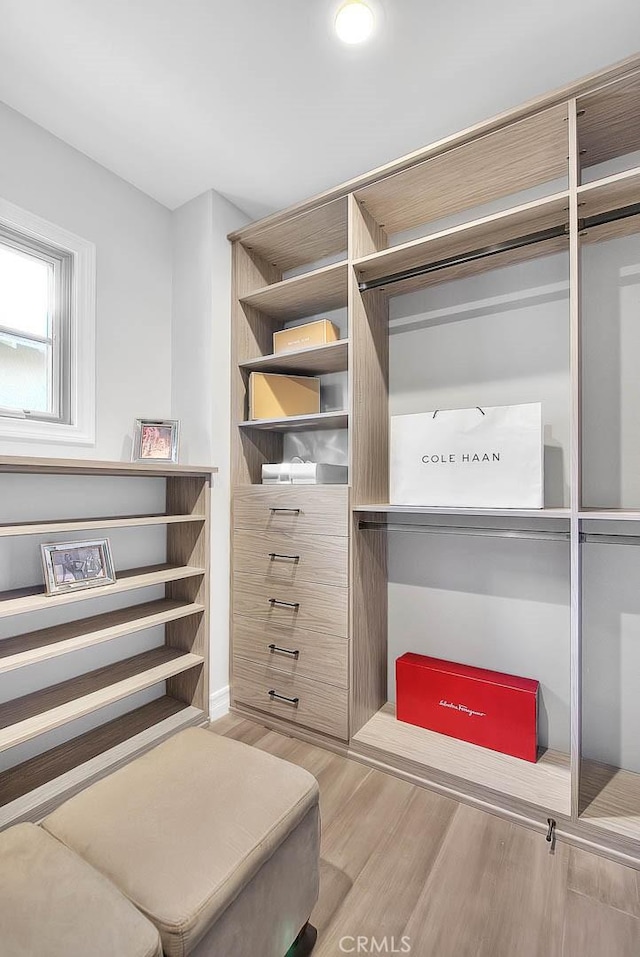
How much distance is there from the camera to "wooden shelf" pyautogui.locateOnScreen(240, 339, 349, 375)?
1988 millimetres

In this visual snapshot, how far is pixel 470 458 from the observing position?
1.65 m

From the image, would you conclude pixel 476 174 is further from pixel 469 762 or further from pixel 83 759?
pixel 83 759

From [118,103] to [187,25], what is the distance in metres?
0.45

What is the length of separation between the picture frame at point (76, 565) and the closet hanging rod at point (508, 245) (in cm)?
151

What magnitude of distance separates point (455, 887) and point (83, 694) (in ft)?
4.48

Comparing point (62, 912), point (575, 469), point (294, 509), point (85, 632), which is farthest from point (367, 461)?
point (62, 912)

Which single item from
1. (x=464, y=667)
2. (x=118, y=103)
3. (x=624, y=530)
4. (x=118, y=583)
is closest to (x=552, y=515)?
(x=624, y=530)

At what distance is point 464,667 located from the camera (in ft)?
6.31

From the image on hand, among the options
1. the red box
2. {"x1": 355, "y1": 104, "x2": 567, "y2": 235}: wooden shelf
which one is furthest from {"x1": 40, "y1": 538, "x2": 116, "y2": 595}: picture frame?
{"x1": 355, "y1": 104, "x2": 567, "y2": 235}: wooden shelf

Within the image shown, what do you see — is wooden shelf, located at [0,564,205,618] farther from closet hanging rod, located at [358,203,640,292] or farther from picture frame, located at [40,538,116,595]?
closet hanging rod, located at [358,203,640,292]

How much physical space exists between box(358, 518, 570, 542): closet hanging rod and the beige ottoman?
964mm
